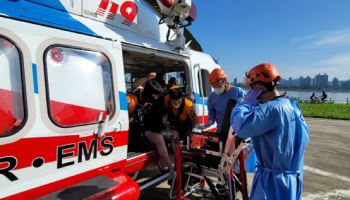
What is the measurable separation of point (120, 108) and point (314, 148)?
6.95 meters

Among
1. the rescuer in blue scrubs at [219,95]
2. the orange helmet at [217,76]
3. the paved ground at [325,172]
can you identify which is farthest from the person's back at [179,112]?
the paved ground at [325,172]

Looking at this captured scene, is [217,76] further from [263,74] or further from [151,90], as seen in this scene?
[263,74]

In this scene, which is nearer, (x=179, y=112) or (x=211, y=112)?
(x=179, y=112)

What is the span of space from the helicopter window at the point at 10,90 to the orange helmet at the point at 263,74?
184 cm

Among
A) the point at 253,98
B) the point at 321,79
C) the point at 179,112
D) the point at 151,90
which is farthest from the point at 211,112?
the point at 321,79

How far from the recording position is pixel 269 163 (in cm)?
208

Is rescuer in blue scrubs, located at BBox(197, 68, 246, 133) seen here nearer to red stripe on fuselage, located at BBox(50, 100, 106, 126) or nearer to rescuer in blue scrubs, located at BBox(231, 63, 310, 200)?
rescuer in blue scrubs, located at BBox(231, 63, 310, 200)

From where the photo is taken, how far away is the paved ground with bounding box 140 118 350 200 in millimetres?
4371

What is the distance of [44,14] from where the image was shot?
2436 mm

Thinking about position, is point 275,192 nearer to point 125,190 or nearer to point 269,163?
point 269,163

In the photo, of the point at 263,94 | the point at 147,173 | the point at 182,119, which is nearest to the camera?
the point at 263,94

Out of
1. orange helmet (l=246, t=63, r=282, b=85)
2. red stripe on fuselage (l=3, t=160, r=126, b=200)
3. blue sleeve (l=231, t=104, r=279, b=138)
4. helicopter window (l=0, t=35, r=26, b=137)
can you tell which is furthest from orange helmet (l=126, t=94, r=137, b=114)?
blue sleeve (l=231, t=104, r=279, b=138)

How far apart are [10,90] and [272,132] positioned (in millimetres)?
2021

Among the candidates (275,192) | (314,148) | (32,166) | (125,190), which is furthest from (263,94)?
(314,148)
